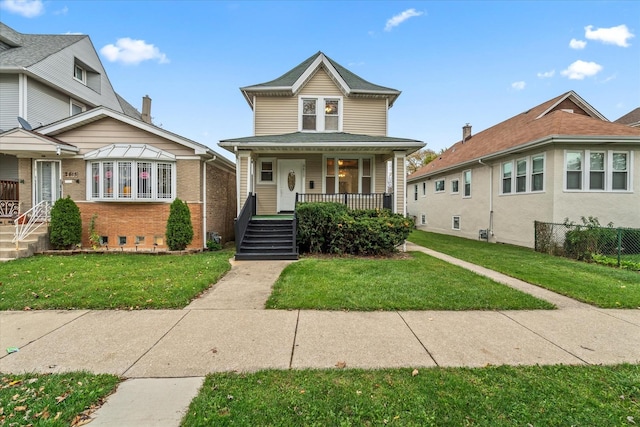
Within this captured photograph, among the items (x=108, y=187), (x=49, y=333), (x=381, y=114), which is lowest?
(x=49, y=333)

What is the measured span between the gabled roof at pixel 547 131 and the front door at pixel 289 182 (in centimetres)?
888

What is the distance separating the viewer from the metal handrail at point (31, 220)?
8.61 m

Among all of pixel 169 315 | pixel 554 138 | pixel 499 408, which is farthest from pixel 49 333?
pixel 554 138

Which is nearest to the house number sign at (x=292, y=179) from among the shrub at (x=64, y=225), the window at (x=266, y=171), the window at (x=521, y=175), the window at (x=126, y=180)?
the window at (x=266, y=171)

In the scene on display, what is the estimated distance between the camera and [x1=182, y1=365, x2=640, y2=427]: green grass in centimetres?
214

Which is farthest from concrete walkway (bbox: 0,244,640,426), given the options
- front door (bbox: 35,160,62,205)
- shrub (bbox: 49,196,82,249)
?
front door (bbox: 35,160,62,205)

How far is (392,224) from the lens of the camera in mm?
8930

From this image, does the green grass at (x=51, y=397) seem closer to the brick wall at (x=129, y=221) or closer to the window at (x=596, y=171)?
the brick wall at (x=129, y=221)

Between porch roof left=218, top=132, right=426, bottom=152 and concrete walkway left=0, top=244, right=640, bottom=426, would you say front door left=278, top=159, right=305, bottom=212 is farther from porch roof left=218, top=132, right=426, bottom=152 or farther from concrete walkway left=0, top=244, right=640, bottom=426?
concrete walkway left=0, top=244, right=640, bottom=426

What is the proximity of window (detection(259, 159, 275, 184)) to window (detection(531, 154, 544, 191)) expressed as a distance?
34.8 feet

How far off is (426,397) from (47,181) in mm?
13202

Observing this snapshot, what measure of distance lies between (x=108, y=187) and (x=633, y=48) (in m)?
25.6

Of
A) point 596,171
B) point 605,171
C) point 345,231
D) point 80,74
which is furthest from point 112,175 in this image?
point 605,171

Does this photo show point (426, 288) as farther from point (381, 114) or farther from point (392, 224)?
point (381, 114)
